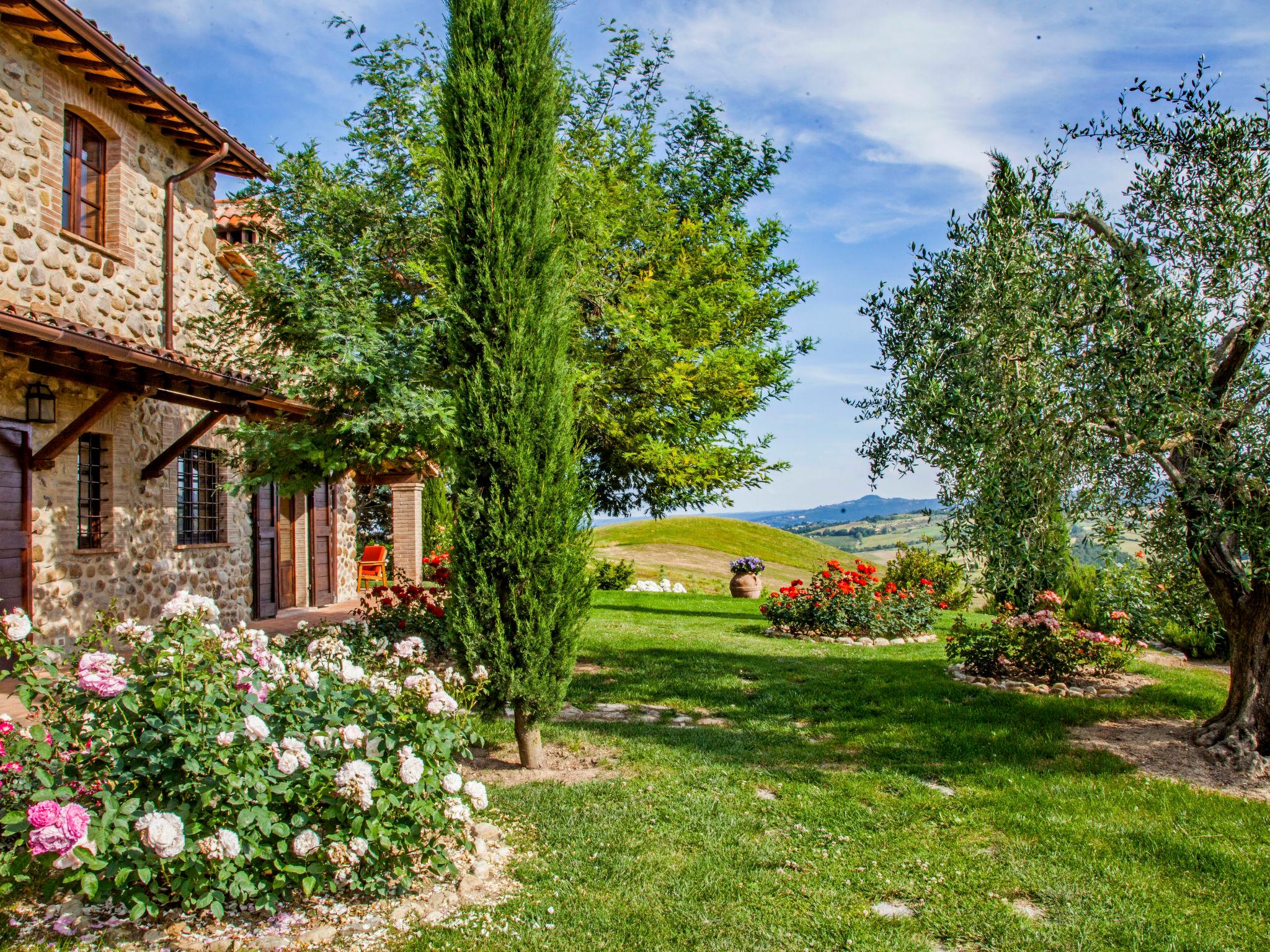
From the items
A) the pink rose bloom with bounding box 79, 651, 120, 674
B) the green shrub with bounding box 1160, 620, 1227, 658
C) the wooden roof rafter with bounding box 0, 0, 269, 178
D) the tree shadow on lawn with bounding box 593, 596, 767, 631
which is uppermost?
the wooden roof rafter with bounding box 0, 0, 269, 178

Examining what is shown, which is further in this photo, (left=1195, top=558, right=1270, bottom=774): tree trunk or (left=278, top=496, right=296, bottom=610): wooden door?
(left=278, top=496, right=296, bottom=610): wooden door

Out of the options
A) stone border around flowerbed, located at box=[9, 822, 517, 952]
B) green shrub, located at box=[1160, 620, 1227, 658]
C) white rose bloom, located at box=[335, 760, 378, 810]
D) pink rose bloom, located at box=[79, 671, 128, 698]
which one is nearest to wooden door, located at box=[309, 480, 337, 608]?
stone border around flowerbed, located at box=[9, 822, 517, 952]

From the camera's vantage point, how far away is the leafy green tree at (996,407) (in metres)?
5.32

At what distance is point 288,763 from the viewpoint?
3129 mm

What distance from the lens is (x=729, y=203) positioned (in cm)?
1099

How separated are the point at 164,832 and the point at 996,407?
5.26 m

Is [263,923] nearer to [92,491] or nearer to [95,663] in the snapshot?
[95,663]

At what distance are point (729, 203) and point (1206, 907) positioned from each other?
9.52m

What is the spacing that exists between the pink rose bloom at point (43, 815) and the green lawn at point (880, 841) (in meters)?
1.47

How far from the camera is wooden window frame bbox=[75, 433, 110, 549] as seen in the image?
8367mm

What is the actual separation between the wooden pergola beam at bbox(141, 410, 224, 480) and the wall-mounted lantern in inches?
56.0

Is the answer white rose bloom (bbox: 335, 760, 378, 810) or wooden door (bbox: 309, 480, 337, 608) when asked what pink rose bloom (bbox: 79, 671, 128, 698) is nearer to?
white rose bloom (bbox: 335, 760, 378, 810)

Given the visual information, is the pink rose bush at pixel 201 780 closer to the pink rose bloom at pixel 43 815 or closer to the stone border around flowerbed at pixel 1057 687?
the pink rose bloom at pixel 43 815

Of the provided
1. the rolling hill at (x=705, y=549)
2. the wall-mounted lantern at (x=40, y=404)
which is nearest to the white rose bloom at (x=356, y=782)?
the wall-mounted lantern at (x=40, y=404)
